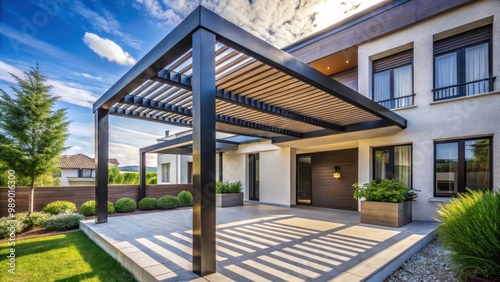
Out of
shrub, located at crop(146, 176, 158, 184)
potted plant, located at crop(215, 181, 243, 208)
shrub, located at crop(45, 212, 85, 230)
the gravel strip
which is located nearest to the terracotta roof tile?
shrub, located at crop(146, 176, 158, 184)

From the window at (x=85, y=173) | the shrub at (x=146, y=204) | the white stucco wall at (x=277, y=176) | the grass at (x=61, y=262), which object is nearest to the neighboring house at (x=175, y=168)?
the white stucco wall at (x=277, y=176)

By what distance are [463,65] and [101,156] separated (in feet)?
32.5

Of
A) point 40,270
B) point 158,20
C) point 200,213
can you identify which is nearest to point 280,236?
point 200,213

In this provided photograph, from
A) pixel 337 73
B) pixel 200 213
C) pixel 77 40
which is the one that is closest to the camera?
pixel 200 213

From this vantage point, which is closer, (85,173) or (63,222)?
(63,222)

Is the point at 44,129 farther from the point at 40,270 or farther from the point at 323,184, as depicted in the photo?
the point at 323,184

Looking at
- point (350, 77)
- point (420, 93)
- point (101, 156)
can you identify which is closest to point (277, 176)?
point (350, 77)

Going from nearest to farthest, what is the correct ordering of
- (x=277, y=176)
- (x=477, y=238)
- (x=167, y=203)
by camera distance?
(x=477, y=238)
(x=167, y=203)
(x=277, y=176)

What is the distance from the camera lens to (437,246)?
5062 mm

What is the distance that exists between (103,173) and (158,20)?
4.54 metres

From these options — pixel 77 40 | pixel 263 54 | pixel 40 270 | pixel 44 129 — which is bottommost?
pixel 40 270

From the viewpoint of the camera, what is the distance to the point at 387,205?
625 cm

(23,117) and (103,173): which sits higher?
(23,117)

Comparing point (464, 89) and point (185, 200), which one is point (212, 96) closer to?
point (464, 89)
